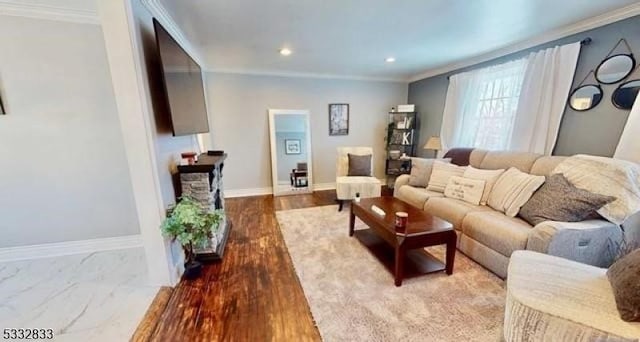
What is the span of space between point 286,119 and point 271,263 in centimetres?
292

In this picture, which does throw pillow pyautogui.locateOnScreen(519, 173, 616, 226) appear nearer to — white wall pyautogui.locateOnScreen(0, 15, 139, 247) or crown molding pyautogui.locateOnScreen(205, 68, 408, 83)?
crown molding pyautogui.locateOnScreen(205, 68, 408, 83)

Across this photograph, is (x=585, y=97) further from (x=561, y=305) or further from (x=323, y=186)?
(x=323, y=186)

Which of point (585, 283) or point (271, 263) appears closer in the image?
point (585, 283)

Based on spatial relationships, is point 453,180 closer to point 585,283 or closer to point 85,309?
point 585,283

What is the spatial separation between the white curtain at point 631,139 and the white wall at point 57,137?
4614 mm

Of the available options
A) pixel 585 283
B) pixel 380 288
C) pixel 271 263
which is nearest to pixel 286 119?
pixel 271 263

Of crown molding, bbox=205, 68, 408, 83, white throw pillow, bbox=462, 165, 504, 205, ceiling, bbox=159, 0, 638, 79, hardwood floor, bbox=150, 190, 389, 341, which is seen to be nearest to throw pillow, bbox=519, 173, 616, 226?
white throw pillow, bbox=462, 165, 504, 205

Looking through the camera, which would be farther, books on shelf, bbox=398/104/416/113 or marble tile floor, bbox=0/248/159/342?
books on shelf, bbox=398/104/416/113

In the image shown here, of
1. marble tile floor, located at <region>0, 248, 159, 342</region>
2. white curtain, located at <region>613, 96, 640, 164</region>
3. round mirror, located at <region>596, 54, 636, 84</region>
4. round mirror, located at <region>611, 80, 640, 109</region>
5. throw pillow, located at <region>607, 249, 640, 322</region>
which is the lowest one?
marble tile floor, located at <region>0, 248, 159, 342</region>

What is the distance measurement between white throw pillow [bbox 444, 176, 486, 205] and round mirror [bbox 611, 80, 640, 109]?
1.29 m

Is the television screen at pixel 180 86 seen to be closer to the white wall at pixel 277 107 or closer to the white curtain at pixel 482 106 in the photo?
the white wall at pixel 277 107

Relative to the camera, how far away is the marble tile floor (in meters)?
1.54

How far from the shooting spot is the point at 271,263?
7.52 feet

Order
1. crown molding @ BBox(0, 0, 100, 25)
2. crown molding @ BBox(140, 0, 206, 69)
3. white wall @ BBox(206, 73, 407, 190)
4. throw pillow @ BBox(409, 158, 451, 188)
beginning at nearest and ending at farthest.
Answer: crown molding @ BBox(140, 0, 206, 69) < crown molding @ BBox(0, 0, 100, 25) < throw pillow @ BBox(409, 158, 451, 188) < white wall @ BBox(206, 73, 407, 190)
